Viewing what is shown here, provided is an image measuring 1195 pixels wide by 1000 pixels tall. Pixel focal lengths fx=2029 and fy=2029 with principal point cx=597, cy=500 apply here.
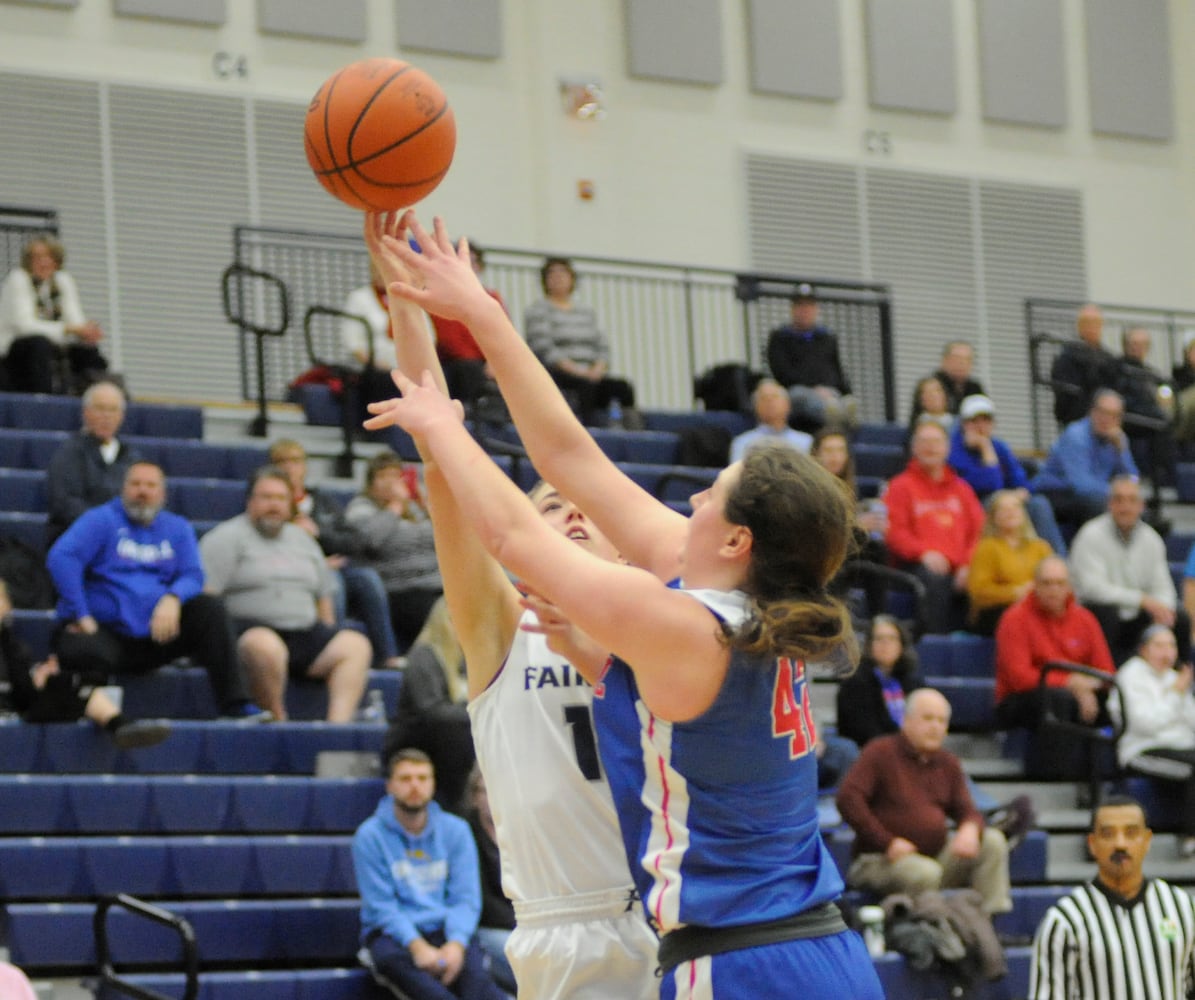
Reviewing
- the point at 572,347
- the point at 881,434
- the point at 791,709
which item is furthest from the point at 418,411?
the point at 881,434

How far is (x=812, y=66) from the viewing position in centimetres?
1638

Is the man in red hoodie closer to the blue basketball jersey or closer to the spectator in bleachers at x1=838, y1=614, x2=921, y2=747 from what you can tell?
the spectator in bleachers at x1=838, y1=614, x2=921, y2=747

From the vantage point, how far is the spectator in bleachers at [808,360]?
1283cm

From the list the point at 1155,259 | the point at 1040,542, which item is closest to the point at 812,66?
the point at 1155,259

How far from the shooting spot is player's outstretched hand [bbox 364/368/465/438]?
3111 millimetres

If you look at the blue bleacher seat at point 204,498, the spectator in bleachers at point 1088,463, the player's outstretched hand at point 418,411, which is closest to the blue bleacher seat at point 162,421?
the blue bleacher seat at point 204,498

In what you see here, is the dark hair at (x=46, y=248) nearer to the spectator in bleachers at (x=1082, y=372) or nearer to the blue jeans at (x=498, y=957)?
the blue jeans at (x=498, y=957)

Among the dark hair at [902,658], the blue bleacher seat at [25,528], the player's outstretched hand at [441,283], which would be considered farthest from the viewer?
the dark hair at [902,658]

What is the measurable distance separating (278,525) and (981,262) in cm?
975

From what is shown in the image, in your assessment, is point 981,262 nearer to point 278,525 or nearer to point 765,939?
point 278,525

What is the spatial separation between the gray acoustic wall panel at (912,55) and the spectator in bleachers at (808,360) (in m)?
3.93

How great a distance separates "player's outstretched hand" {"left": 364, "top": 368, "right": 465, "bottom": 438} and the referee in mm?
4226

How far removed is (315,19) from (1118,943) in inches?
392

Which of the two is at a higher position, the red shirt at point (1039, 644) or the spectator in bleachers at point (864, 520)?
the spectator in bleachers at point (864, 520)
